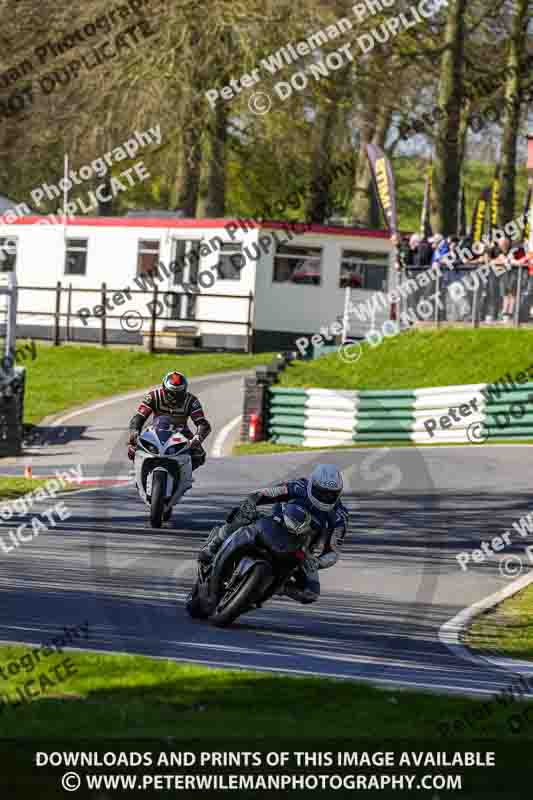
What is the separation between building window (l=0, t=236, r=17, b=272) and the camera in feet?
135

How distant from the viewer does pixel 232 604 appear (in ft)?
32.8

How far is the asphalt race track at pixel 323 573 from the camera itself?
9.53 meters

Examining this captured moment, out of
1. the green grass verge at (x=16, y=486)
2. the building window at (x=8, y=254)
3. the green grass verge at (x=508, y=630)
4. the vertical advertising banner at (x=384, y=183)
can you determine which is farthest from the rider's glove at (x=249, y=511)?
the building window at (x=8, y=254)

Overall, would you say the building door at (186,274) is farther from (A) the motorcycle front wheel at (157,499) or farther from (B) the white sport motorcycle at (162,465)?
(A) the motorcycle front wheel at (157,499)

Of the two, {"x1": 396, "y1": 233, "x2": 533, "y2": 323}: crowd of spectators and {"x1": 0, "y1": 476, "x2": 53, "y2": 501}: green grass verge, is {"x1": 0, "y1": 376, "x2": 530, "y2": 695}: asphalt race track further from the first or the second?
{"x1": 396, "y1": 233, "x2": 533, "y2": 323}: crowd of spectators

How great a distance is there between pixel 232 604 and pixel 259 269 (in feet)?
92.3

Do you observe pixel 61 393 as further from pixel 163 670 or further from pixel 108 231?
pixel 163 670

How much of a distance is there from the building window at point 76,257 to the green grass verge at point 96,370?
2969mm

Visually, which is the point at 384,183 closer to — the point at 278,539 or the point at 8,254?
the point at 8,254

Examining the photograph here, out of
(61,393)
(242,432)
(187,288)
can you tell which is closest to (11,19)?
(187,288)

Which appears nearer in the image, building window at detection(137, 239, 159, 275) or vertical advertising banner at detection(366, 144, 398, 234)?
vertical advertising banner at detection(366, 144, 398, 234)

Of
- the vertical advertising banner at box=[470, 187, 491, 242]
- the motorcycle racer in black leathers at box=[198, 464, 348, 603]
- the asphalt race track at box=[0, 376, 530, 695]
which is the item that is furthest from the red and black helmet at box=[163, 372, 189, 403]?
the vertical advertising banner at box=[470, 187, 491, 242]

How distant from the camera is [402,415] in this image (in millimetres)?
24500

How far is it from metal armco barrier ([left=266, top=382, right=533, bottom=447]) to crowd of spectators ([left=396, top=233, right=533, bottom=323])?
2422 millimetres
